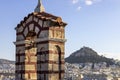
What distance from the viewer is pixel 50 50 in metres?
20.3

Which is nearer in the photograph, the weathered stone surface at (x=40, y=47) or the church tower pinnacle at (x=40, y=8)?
the weathered stone surface at (x=40, y=47)

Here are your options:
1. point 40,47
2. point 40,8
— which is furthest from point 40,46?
point 40,8

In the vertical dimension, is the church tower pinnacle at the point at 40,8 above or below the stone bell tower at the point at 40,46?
above

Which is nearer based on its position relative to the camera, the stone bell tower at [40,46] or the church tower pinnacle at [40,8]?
the stone bell tower at [40,46]

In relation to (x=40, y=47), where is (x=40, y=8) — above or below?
above

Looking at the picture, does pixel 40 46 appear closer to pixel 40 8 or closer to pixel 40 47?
pixel 40 47

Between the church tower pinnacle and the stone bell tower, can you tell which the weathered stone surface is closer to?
the stone bell tower

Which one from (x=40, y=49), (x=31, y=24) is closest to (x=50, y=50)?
(x=40, y=49)

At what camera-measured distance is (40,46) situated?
20750 millimetres

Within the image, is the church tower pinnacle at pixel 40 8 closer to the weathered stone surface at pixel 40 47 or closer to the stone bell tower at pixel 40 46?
the stone bell tower at pixel 40 46

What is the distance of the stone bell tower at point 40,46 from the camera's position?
20375mm

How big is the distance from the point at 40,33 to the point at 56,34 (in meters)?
0.86

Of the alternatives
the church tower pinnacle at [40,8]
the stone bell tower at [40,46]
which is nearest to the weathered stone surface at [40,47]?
the stone bell tower at [40,46]

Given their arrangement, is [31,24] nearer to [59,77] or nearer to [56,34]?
[56,34]
